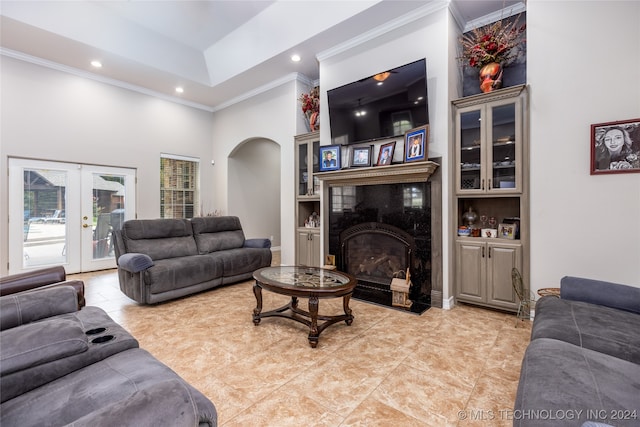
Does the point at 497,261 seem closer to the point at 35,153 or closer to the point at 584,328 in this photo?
the point at 584,328

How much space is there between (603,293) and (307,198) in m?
Answer: 4.02

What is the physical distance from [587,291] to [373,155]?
267cm

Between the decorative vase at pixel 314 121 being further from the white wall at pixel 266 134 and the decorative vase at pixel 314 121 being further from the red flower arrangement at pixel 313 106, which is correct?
the white wall at pixel 266 134

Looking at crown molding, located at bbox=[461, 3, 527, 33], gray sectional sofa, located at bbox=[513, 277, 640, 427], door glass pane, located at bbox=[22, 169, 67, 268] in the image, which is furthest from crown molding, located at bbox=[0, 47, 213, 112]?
gray sectional sofa, located at bbox=[513, 277, 640, 427]

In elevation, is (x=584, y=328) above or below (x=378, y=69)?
below

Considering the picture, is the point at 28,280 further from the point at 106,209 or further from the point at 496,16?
the point at 496,16

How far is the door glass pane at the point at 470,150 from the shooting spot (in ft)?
11.4

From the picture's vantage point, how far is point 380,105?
3963 mm

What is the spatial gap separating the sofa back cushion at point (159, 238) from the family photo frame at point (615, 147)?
4.88m

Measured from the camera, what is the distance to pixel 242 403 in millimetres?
Result: 1803

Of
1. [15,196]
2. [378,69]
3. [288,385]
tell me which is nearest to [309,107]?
[378,69]

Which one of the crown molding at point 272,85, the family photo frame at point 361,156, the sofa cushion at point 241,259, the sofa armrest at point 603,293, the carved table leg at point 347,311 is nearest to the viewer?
the sofa armrest at point 603,293

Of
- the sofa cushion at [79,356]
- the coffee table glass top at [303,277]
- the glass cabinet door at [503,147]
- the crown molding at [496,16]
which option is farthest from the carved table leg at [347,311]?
the crown molding at [496,16]

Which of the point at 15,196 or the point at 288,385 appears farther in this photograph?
the point at 15,196
